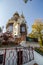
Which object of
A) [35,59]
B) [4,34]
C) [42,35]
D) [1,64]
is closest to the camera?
[1,64]

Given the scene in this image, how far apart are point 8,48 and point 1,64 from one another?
0.71m

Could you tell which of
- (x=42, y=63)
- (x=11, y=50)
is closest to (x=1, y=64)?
(x=11, y=50)

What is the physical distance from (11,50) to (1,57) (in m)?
0.49

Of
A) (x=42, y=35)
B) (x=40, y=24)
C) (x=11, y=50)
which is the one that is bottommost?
(x=11, y=50)

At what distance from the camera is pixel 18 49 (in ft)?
20.4

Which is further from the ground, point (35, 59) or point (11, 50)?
point (11, 50)

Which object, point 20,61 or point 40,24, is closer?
point 20,61

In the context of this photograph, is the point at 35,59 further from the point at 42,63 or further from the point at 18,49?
the point at 18,49

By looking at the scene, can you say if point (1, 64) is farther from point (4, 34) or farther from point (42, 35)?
point (42, 35)

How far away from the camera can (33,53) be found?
6434mm

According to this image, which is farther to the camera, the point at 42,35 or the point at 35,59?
the point at 42,35

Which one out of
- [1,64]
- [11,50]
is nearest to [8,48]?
[11,50]

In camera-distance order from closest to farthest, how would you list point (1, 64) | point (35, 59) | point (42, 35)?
point (1, 64)
point (35, 59)
point (42, 35)

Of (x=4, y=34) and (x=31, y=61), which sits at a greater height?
(x=4, y=34)
